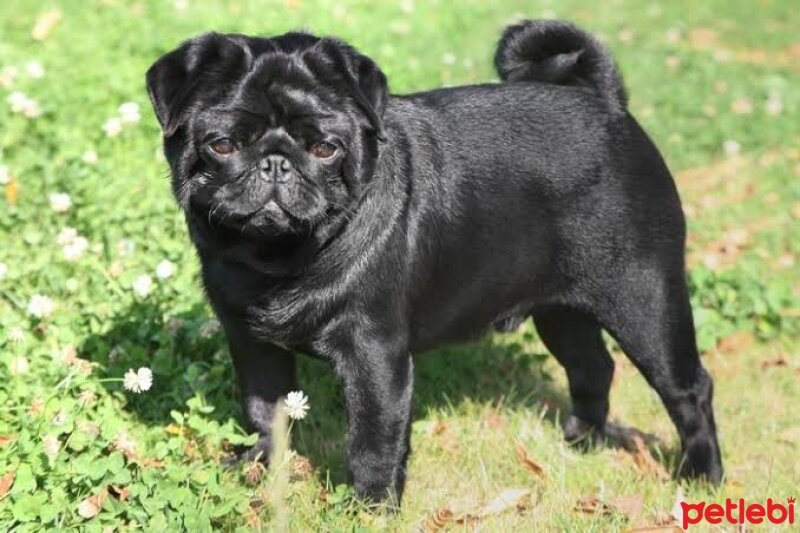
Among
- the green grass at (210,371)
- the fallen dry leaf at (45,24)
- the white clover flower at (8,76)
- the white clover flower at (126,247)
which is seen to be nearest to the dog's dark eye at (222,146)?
the green grass at (210,371)

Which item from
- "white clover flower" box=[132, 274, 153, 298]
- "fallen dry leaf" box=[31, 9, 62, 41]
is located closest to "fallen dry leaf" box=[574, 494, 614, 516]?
"white clover flower" box=[132, 274, 153, 298]

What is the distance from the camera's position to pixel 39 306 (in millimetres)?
4160

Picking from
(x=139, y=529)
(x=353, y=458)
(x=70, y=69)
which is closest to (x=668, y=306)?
(x=353, y=458)

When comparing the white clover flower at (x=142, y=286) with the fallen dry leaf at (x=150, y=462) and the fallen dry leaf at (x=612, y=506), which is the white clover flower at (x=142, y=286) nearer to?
the fallen dry leaf at (x=150, y=462)

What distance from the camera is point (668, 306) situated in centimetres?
388

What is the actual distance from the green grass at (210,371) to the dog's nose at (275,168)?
2.95 feet

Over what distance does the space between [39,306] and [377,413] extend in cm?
153

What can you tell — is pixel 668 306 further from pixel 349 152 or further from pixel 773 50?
pixel 773 50

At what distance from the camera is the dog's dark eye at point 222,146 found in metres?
3.15

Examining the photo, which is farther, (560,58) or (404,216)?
(560,58)

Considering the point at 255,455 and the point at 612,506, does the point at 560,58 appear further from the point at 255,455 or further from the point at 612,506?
the point at 255,455

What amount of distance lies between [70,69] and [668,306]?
436cm

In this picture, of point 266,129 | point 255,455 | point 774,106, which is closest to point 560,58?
point 266,129

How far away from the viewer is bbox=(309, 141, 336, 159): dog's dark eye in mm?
3184
